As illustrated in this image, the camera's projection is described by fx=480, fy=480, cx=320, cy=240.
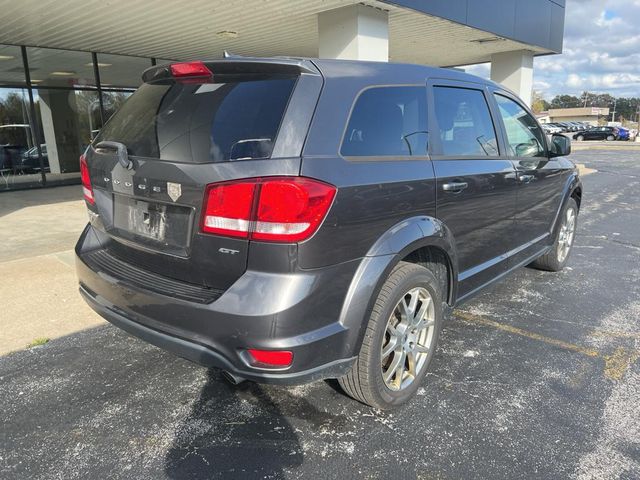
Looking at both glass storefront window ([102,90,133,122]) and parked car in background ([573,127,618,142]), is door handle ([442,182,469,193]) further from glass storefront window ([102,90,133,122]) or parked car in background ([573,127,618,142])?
parked car in background ([573,127,618,142])

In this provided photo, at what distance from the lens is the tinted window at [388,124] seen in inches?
A: 94.4

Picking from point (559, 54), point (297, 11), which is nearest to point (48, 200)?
point (297, 11)

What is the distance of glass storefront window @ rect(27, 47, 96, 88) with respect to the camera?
11.4 meters

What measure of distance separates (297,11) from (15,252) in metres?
5.82

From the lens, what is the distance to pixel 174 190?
2.25 metres

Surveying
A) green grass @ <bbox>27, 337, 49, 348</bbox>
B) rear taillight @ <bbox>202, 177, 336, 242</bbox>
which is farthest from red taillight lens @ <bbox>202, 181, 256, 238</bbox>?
green grass @ <bbox>27, 337, 49, 348</bbox>

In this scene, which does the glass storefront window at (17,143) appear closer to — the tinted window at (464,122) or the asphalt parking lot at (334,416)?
the asphalt parking lot at (334,416)

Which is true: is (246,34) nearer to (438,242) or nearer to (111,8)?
(111,8)

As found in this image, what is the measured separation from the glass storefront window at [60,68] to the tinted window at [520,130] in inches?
440

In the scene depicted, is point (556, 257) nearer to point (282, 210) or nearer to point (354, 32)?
point (282, 210)

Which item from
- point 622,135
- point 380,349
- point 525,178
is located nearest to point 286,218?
point 380,349

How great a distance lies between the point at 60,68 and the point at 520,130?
12.0 metres

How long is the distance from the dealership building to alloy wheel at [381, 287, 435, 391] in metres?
6.24

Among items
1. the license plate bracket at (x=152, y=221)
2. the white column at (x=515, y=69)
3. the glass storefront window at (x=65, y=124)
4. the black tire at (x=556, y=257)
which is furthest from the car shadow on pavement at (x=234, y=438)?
the white column at (x=515, y=69)
